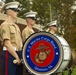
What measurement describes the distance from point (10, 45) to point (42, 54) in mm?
558

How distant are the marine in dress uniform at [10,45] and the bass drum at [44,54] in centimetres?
37

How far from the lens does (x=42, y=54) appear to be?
4.18 meters

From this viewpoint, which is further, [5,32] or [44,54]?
[5,32]

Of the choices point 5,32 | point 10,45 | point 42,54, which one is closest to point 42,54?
point 42,54

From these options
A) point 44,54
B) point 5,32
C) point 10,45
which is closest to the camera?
point 44,54

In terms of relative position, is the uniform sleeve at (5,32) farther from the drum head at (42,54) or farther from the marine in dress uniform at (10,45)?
the drum head at (42,54)

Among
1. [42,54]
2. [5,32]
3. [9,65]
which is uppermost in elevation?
[5,32]

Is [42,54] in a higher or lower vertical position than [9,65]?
higher

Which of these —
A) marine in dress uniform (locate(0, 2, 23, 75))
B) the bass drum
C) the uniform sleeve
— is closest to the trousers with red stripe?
marine in dress uniform (locate(0, 2, 23, 75))

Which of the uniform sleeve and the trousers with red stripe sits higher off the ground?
the uniform sleeve

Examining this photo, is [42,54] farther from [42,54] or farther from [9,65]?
[9,65]

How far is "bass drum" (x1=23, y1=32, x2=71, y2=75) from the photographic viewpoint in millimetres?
4113

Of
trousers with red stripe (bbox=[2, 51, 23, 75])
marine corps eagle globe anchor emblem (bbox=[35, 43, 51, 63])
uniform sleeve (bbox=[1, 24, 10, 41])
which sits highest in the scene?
uniform sleeve (bbox=[1, 24, 10, 41])

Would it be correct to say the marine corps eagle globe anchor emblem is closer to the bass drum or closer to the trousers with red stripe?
the bass drum
